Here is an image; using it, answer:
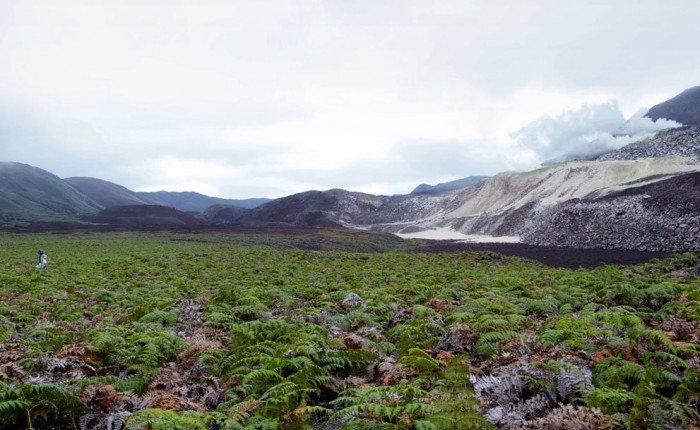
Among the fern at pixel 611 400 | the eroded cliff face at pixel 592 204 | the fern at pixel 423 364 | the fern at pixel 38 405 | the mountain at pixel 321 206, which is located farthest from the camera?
the mountain at pixel 321 206

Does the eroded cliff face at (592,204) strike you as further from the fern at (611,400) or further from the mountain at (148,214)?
the mountain at (148,214)

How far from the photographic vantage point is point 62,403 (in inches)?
179

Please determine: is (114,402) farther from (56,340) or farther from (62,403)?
(56,340)

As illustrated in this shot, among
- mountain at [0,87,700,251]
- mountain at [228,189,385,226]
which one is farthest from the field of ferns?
mountain at [228,189,385,226]

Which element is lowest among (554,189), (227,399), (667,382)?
(227,399)

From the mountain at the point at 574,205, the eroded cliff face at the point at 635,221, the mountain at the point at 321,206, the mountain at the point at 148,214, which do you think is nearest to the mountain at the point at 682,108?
the mountain at the point at 574,205

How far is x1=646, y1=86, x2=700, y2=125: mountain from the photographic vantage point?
13462 cm

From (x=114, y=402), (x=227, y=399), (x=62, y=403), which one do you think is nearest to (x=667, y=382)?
(x=227, y=399)

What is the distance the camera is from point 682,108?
142m

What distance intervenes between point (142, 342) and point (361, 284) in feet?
29.1

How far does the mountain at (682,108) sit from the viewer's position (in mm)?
134625

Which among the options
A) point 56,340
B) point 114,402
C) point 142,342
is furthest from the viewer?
point 142,342

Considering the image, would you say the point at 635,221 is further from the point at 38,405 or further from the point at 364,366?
the point at 38,405

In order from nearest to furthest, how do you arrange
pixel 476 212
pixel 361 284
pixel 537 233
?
pixel 361 284, pixel 537 233, pixel 476 212
